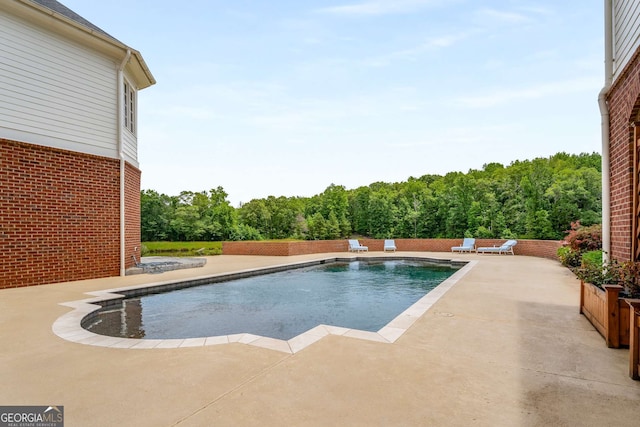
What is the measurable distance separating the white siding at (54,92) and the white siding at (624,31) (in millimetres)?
9538

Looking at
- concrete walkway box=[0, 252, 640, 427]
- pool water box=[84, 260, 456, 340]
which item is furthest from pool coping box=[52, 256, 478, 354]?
pool water box=[84, 260, 456, 340]

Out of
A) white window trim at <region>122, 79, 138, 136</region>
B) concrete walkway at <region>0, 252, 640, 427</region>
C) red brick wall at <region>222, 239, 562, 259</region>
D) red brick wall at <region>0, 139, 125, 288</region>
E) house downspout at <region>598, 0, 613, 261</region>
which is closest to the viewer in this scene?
concrete walkway at <region>0, 252, 640, 427</region>

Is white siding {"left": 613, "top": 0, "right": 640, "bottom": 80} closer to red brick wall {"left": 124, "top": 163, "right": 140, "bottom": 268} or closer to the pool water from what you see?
the pool water

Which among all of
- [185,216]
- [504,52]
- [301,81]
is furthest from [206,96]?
[185,216]

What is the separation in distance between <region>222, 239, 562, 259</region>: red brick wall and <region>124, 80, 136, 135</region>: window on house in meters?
8.00

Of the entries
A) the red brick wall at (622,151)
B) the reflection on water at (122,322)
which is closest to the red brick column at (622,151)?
the red brick wall at (622,151)

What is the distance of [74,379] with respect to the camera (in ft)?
8.31

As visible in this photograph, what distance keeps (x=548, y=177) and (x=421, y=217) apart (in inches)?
404

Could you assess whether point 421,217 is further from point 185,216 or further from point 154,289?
point 154,289

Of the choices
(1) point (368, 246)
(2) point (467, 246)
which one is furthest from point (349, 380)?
(1) point (368, 246)

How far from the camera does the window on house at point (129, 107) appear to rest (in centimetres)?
883

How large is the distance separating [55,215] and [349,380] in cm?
732

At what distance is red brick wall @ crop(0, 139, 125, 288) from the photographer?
638 centimetres

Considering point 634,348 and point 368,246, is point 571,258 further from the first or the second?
point 368,246
